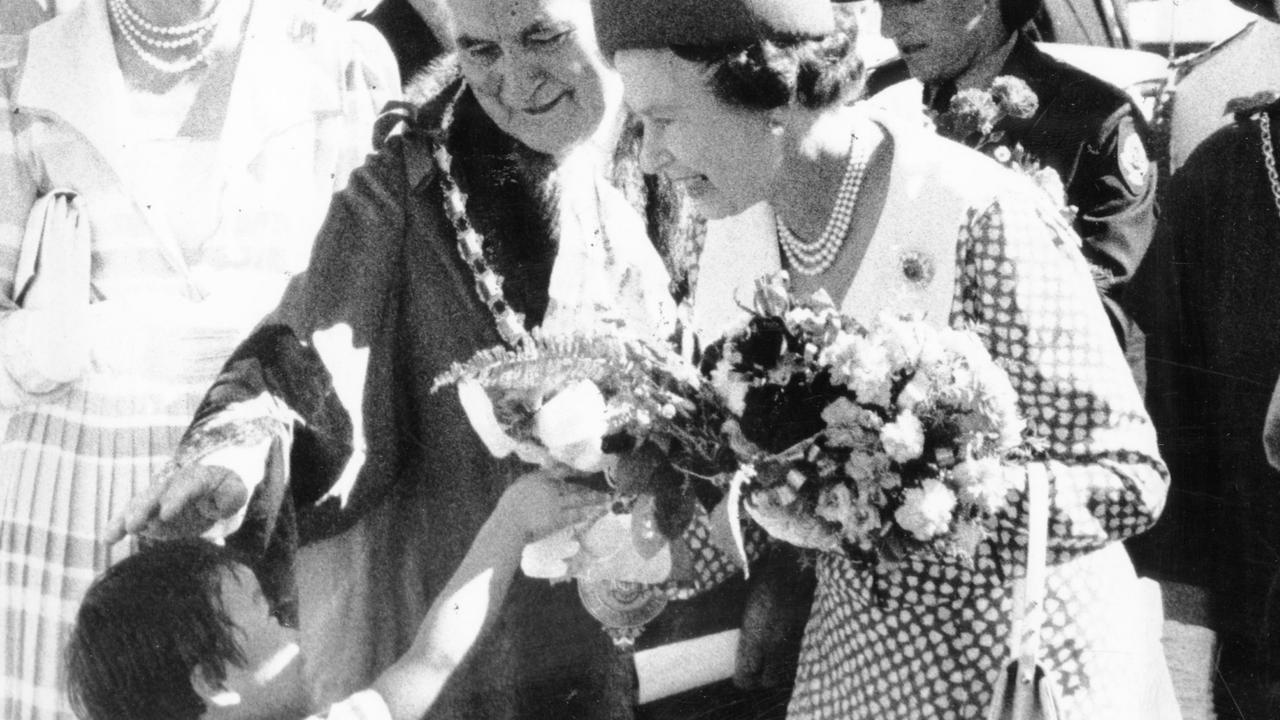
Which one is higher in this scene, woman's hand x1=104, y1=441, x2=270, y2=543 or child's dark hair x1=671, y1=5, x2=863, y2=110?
child's dark hair x1=671, y1=5, x2=863, y2=110

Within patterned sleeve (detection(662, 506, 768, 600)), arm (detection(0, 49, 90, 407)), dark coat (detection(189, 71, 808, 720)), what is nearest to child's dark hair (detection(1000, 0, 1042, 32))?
dark coat (detection(189, 71, 808, 720))

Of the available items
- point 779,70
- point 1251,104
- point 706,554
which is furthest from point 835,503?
point 1251,104

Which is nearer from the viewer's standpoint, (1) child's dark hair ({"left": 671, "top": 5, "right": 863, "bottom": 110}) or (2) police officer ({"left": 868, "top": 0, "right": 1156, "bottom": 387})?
(1) child's dark hair ({"left": 671, "top": 5, "right": 863, "bottom": 110})

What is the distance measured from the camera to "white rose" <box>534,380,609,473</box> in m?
2.22

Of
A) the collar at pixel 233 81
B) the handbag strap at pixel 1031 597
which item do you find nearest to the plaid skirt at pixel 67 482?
the collar at pixel 233 81

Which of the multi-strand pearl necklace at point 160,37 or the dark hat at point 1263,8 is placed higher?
the multi-strand pearl necklace at point 160,37

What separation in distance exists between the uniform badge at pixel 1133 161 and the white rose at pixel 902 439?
1.14 m

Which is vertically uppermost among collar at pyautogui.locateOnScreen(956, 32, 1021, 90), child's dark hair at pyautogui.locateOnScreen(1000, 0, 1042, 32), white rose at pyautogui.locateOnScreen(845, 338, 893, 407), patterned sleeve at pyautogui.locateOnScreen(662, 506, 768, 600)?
child's dark hair at pyautogui.locateOnScreen(1000, 0, 1042, 32)

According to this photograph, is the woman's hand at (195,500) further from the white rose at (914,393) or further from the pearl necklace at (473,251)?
the white rose at (914,393)

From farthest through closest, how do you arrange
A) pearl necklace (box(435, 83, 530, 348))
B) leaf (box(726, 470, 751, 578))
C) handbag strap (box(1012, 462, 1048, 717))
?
pearl necklace (box(435, 83, 530, 348)) → leaf (box(726, 470, 751, 578)) → handbag strap (box(1012, 462, 1048, 717))

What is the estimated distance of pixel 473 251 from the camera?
2.56m

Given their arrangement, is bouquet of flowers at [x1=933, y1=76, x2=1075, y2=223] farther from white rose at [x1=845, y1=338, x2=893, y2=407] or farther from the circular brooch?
white rose at [x1=845, y1=338, x2=893, y2=407]

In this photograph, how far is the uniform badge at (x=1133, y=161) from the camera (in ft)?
9.07

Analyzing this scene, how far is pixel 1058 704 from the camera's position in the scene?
6.70 ft
